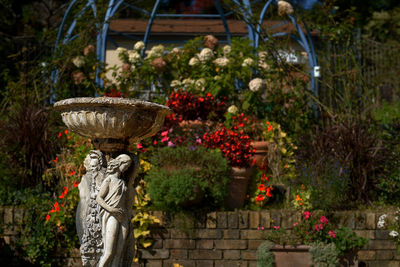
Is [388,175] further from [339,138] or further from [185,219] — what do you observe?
[185,219]

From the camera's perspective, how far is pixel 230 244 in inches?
218

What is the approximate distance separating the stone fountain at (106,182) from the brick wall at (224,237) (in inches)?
65.9

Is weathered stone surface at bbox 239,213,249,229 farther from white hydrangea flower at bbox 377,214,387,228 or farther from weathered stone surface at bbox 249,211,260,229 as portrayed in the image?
white hydrangea flower at bbox 377,214,387,228

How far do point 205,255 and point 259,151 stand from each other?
5.16ft

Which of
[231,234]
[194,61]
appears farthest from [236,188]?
[194,61]

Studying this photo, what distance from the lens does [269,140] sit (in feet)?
21.8

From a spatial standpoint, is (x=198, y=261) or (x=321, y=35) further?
(x=321, y=35)

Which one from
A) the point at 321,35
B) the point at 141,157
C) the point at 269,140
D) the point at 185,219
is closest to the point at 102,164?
the point at 185,219

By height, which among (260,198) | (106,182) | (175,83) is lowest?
(260,198)

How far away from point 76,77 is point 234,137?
255cm

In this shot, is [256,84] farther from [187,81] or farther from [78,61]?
[78,61]

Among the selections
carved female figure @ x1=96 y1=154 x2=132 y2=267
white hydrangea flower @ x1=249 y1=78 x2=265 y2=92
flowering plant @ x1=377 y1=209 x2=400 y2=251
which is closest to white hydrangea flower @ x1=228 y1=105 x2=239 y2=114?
white hydrangea flower @ x1=249 y1=78 x2=265 y2=92

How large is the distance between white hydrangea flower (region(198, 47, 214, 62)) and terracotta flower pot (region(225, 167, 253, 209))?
6.60 ft

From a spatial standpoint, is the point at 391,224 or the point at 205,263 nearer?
the point at 205,263
